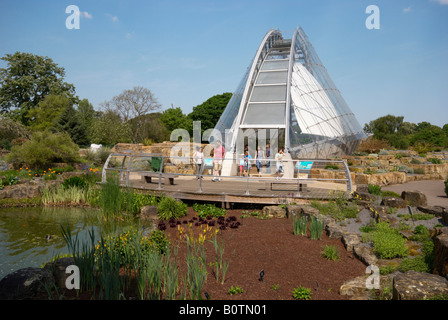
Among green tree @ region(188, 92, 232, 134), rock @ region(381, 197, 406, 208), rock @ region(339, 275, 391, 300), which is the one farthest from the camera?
green tree @ region(188, 92, 232, 134)

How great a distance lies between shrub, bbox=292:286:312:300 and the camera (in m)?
4.09

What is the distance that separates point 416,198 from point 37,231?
927 centimetres

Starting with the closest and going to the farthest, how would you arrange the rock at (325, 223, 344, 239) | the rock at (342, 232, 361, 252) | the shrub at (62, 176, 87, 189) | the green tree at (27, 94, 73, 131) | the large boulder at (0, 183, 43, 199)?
the rock at (342, 232, 361, 252) < the rock at (325, 223, 344, 239) < the large boulder at (0, 183, 43, 199) < the shrub at (62, 176, 87, 189) < the green tree at (27, 94, 73, 131)

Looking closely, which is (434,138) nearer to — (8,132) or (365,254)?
(365,254)

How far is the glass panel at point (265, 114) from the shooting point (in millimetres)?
18094

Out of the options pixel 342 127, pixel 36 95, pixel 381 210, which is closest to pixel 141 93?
pixel 36 95

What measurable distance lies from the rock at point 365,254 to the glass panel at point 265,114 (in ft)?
40.9

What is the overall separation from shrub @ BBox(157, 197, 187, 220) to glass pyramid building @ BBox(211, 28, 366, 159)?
25.2ft

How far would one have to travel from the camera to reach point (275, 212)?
8594 millimetres

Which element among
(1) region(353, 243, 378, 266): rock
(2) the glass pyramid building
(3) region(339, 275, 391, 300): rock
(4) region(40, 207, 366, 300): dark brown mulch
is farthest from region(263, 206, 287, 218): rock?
(2) the glass pyramid building

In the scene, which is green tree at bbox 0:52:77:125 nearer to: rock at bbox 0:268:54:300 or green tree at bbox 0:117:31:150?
green tree at bbox 0:117:31:150

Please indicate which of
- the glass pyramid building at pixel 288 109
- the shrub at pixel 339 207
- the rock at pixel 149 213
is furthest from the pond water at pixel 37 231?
the glass pyramid building at pixel 288 109

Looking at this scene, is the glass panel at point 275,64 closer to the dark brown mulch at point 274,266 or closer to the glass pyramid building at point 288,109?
the glass pyramid building at point 288,109

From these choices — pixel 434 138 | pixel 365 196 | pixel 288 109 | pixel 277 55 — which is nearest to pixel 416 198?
pixel 365 196
